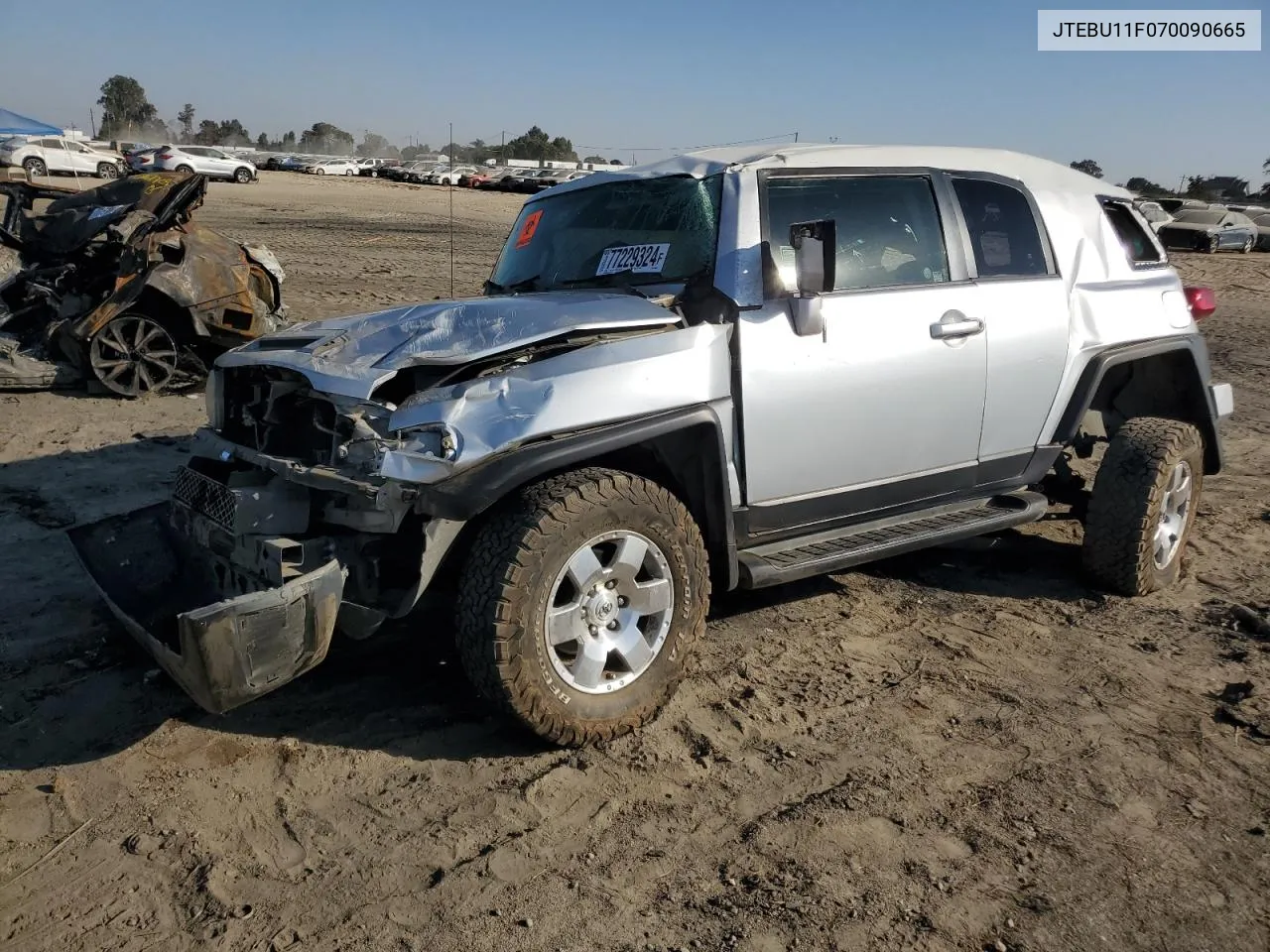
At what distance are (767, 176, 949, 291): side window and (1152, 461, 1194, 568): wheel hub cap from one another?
1.77 metres

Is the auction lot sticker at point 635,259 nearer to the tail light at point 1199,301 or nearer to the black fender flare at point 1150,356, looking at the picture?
the black fender flare at point 1150,356

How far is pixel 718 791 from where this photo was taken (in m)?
3.43

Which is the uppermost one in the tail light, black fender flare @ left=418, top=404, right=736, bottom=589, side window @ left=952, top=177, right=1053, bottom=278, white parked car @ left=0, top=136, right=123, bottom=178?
white parked car @ left=0, top=136, right=123, bottom=178

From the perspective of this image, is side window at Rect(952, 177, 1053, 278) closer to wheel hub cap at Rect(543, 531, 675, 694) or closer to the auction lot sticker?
the auction lot sticker

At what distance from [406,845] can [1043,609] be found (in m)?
3.35

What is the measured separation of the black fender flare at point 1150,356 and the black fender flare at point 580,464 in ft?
6.90

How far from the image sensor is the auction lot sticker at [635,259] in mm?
4289

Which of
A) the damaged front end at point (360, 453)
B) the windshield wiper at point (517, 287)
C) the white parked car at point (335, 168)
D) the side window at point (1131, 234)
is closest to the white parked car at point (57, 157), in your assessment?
the white parked car at point (335, 168)

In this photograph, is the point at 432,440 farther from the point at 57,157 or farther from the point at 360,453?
the point at 57,157

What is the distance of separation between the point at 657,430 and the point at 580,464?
0.30 meters

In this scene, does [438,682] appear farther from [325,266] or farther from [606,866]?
[325,266]

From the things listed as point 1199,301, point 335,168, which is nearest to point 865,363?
point 1199,301

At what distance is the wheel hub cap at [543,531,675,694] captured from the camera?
354 centimetres

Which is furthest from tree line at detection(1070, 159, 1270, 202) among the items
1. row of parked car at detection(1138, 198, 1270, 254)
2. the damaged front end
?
the damaged front end
